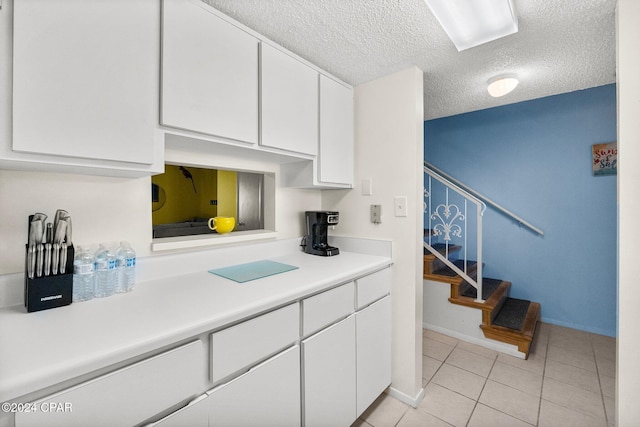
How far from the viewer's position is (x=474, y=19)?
133cm

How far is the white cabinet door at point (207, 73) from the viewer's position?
3.55ft

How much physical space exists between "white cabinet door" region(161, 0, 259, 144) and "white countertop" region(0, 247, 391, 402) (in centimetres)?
68

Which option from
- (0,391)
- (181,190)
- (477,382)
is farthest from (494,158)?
(0,391)

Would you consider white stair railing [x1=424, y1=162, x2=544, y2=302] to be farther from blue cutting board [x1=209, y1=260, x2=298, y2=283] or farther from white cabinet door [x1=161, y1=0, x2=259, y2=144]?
white cabinet door [x1=161, y1=0, x2=259, y2=144]

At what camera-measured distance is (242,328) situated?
3.08 ft

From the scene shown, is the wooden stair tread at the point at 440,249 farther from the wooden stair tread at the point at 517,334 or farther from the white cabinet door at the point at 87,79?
the white cabinet door at the point at 87,79

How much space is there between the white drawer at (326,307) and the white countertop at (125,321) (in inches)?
2.1

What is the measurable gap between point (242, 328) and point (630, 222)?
1.64 m

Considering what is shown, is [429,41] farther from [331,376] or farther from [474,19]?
[331,376]

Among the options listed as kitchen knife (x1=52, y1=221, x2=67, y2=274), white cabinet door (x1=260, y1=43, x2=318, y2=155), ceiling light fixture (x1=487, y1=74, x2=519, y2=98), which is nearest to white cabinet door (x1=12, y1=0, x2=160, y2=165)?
kitchen knife (x1=52, y1=221, x2=67, y2=274)

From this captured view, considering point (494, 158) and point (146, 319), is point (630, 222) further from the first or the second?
point (494, 158)

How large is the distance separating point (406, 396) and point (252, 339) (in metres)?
1.33

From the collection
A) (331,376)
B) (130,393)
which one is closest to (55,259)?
(130,393)

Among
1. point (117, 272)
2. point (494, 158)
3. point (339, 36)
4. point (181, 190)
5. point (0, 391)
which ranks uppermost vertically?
point (339, 36)
